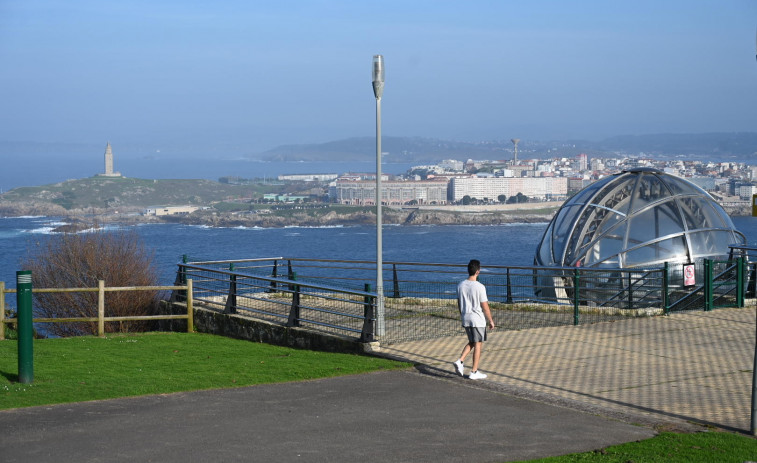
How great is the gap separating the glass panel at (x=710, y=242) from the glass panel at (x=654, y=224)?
0.46 m

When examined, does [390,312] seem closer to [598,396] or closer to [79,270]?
[598,396]

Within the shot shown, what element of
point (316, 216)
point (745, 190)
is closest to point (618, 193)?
point (745, 190)

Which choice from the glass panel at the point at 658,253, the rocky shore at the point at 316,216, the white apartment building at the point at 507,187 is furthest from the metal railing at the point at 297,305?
the white apartment building at the point at 507,187

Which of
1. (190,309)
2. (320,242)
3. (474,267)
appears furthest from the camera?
(320,242)

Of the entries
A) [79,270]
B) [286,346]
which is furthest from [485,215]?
[286,346]

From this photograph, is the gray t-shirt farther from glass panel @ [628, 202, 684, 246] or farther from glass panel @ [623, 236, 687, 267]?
glass panel @ [628, 202, 684, 246]

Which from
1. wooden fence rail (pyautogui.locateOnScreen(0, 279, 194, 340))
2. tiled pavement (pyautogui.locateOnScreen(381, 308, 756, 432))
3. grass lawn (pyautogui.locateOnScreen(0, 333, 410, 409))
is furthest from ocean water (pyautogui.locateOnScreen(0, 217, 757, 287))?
tiled pavement (pyautogui.locateOnScreen(381, 308, 756, 432))

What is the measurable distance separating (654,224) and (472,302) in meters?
12.0

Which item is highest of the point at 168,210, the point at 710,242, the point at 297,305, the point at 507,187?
the point at 507,187

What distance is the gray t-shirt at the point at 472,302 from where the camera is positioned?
9969mm

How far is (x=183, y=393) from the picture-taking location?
9.40 metres

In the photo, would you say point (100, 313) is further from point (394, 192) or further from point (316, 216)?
point (394, 192)

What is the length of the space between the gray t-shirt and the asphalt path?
0.74 metres

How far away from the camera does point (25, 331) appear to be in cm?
1004
